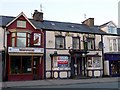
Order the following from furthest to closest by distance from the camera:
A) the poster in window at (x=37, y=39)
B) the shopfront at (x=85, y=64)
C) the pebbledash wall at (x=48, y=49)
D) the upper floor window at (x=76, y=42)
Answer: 1. the upper floor window at (x=76, y=42)
2. the shopfront at (x=85, y=64)
3. the poster in window at (x=37, y=39)
4. the pebbledash wall at (x=48, y=49)

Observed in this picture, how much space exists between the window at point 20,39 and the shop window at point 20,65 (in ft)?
4.74

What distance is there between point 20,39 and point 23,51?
1.48m

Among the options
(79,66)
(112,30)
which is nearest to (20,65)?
(79,66)

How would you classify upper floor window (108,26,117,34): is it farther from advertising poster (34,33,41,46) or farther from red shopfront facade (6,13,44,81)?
advertising poster (34,33,41,46)

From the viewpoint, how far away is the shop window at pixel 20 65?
24.8m

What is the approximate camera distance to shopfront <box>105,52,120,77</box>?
3034 cm

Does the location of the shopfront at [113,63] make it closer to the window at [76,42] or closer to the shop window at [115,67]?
the shop window at [115,67]

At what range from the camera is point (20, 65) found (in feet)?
82.5

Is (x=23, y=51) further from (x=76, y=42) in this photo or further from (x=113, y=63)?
(x=113, y=63)

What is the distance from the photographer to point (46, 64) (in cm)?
2661

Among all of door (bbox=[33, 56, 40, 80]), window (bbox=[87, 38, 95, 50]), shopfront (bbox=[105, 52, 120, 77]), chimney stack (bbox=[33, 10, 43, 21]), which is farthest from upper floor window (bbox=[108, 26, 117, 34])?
door (bbox=[33, 56, 40, 80])

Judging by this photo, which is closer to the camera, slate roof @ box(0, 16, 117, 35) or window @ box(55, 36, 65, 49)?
slate roof @ box(0, 16, 117, 35)

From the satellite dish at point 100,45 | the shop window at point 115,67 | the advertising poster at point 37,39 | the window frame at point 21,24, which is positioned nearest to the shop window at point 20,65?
the advertising poster at point 37,39

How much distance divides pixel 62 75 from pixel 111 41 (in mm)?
8909
